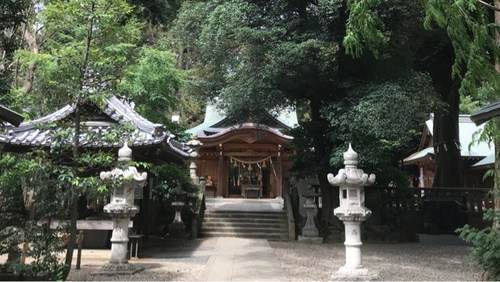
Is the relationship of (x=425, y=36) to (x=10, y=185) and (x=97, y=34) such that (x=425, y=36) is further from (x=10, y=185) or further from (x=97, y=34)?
(x=10, y=185)

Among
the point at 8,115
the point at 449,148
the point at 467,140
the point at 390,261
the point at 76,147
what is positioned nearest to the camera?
the point at 8,115

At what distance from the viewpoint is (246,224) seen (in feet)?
58.3

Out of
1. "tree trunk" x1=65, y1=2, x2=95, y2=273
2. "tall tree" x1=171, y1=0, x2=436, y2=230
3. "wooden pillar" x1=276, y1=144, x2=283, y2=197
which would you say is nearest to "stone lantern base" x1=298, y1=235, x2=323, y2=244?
"tall tree" x1=171, y1=0, x2=436, y2=230

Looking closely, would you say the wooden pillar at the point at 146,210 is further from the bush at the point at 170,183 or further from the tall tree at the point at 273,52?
the tall tree at the point at 273,52

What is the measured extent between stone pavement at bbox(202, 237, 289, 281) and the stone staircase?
202cm

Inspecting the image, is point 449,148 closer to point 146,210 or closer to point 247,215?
point 247,215

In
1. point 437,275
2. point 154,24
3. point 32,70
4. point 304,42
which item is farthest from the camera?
point 154,24

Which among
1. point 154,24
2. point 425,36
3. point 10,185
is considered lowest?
point 10,185

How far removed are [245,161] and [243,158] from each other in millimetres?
317

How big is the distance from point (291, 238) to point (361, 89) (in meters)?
5.79

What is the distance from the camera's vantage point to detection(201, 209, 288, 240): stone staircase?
16938 mm

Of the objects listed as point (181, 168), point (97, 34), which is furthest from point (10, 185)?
point (181, 168)

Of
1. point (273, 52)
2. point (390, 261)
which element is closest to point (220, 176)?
point (273, 52)

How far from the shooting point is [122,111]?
13.9 meters
